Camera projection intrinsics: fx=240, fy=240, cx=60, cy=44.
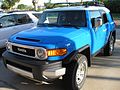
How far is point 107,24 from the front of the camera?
7527 millimetres

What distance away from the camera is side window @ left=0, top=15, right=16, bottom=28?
881 cm

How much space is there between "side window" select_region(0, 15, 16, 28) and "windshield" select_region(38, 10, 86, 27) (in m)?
2.90

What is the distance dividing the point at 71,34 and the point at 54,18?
1247 mm

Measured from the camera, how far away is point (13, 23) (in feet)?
30.1

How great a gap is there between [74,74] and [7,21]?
16.3 feet

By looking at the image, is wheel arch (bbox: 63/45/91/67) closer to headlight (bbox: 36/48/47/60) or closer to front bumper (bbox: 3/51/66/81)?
front bumper (bbox: 3/51/66/81)

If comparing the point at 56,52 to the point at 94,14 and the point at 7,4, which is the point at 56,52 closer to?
the point at 94,14

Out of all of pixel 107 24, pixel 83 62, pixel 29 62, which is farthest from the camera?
pixel 107 24

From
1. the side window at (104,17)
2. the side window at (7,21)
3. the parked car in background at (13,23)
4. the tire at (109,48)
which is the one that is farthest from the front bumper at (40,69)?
the side window at (7,21)

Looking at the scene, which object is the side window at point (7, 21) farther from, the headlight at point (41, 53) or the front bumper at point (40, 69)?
the headlight at point (41, 53)

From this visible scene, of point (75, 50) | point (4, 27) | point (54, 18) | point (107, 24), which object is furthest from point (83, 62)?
point (4, 27)

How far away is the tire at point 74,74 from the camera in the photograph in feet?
15.6

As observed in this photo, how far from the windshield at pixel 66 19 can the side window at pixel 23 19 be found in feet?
10.4

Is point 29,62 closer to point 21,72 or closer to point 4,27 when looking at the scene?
point 21,72
